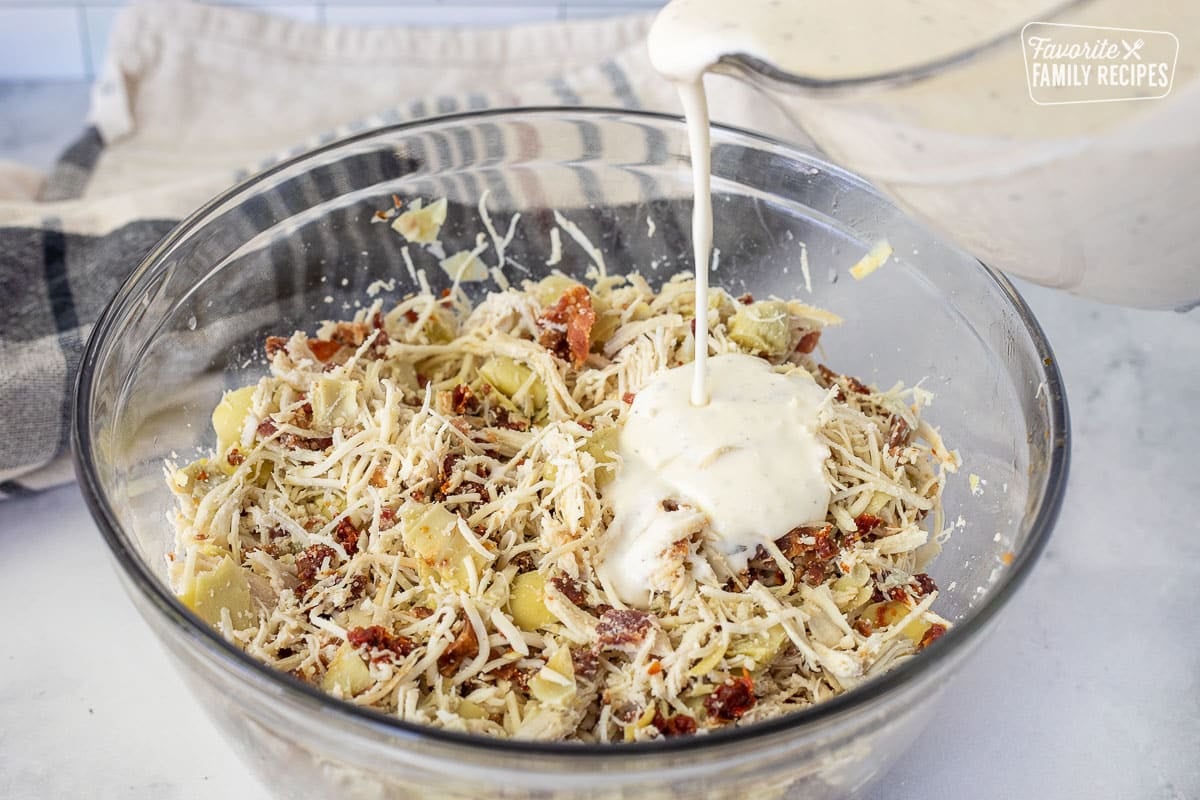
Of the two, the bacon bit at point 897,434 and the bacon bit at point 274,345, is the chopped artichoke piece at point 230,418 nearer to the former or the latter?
the bacon bit at point 274,345

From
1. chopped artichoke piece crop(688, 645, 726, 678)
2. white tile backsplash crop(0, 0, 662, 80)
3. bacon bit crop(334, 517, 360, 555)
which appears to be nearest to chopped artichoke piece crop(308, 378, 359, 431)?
bacon bit crop(334, 517, 360, 555)

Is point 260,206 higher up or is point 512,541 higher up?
point 260,206

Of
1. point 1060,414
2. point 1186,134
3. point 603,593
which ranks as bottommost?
point 603,593

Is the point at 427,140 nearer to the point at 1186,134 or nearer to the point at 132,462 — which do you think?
the point at 132,462

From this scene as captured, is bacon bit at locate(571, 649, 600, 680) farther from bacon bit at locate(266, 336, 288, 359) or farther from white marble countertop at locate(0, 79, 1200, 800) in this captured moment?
bacon bit at locate(266, 336, 288, 359)

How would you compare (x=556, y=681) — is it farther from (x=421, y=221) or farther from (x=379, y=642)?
(x=421, y=221)

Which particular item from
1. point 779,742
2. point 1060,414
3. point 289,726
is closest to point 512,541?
point 289,726

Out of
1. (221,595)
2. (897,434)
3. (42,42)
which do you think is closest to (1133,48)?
(897,434)

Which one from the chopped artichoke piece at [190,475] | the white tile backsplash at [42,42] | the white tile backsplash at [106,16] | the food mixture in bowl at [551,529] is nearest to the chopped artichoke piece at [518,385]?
the food mixture in bowl at [551,529]
